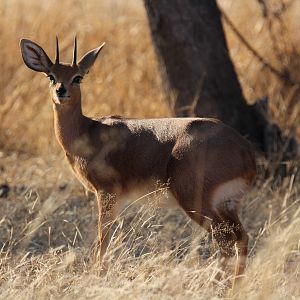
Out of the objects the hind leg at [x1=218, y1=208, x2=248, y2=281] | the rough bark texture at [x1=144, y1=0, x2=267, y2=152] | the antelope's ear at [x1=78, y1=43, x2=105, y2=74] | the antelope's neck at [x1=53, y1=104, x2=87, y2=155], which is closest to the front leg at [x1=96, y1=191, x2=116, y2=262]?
the antelope's neck at [x1=53, y1=104, x2=87, y2=155]

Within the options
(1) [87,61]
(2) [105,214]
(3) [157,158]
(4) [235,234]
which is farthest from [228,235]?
(1) [87,61]

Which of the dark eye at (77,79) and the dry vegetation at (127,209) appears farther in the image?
the dark eye at (77,79)

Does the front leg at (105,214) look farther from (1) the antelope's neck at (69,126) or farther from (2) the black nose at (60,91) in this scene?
(2) the black nose at (60,91)

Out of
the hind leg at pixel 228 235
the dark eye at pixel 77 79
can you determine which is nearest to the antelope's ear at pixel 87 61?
the dark eye at pixel 77 79

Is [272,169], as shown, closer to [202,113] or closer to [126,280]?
[202,113]

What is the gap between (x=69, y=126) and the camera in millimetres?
6691

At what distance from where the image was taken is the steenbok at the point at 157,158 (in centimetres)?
590

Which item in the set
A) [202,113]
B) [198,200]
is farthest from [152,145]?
[202,113]

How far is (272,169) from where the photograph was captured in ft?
26.2

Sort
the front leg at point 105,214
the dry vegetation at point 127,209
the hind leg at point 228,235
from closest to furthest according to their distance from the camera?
the dry vegetation at point 127,209
the hind leg at point 228,235
the front leg at point 105,214

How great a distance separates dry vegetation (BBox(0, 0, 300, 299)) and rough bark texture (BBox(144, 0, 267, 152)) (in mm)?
702

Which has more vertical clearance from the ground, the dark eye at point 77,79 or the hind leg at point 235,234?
the dark eye at point 77,79

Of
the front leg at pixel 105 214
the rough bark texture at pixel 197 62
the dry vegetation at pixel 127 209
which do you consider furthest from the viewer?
the rough bark texture at pixel 197 62

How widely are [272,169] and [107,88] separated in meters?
2.98
